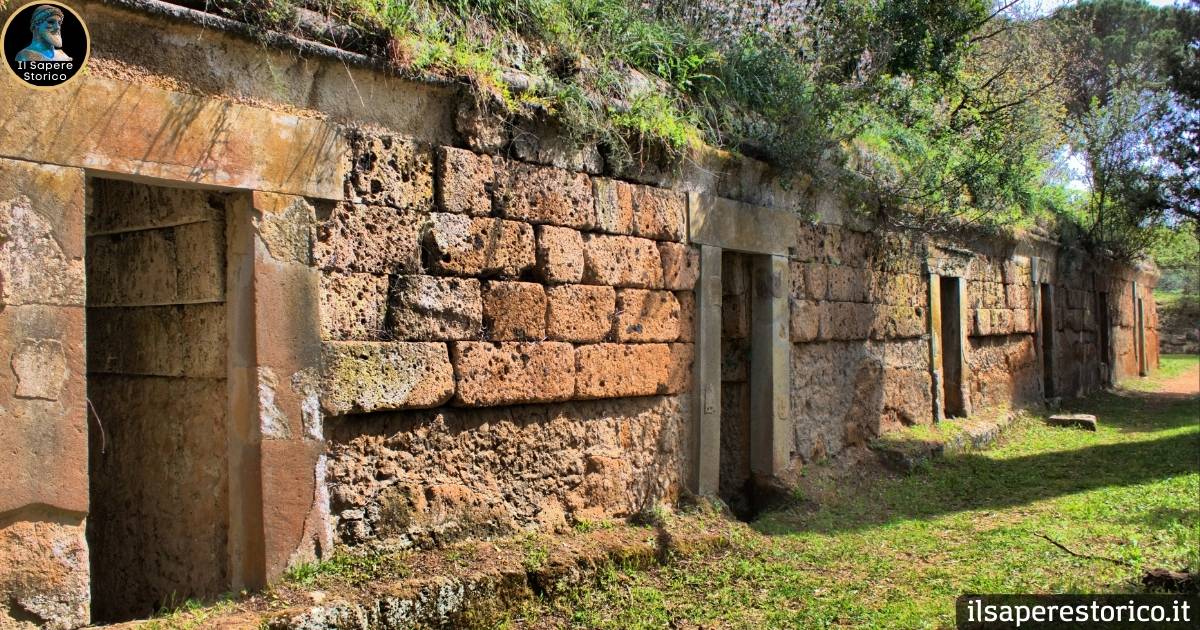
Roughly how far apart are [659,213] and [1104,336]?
15910 millimetres

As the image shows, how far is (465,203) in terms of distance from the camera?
5.10 meters

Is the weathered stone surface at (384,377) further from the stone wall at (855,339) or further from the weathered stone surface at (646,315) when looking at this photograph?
the stone wall at (855,339)

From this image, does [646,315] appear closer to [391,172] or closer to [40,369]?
[391,172]

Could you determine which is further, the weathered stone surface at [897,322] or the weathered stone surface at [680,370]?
the weathered stone surface at [897,322]

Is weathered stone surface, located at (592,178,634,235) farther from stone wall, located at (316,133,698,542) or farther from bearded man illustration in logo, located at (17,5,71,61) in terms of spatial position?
bearded man illustration in logo, located at (17,5,71,61)

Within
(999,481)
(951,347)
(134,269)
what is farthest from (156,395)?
(951,347)

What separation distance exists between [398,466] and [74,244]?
6.06ft

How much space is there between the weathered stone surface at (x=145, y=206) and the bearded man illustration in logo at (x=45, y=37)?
87 centimetres

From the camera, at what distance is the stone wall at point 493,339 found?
4.62 meters

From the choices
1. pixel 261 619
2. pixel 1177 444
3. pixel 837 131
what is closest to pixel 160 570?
pixel 261 619

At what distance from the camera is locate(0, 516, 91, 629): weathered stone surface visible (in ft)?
11.4

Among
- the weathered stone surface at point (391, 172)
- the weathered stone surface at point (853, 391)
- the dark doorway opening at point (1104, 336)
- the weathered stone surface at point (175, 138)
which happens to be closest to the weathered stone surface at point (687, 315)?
the weathered stone surface at point (853, 391)

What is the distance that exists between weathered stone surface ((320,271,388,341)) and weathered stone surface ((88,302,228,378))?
1.54 feet

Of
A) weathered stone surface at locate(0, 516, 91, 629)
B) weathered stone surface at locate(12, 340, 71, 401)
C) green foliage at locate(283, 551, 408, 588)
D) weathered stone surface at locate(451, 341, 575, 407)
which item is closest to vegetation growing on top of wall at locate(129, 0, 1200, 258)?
weathered stone surface at locate(451, 341, 575, 407)
